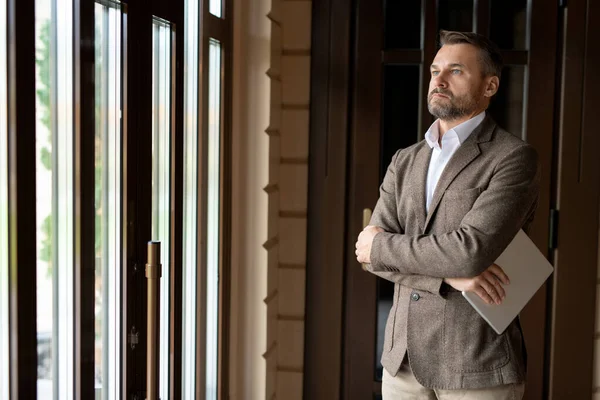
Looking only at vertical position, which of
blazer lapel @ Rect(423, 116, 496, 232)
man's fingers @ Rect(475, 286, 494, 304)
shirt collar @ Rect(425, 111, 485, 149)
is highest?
shirt collar @ Rect(425, 111, 485, 149)

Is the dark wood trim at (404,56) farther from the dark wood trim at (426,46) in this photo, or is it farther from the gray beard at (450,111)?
the gray beard at (450,111)

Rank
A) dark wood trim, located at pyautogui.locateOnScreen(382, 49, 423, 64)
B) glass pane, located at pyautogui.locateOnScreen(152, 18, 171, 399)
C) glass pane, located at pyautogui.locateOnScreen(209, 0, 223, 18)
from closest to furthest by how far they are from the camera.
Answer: glass pane, located at pyautogui.locateOnScreen(152, 18, 171, 399)
glass pane, located at pyautogui.locateOnScreen(209, 0, 223, 18)
dark wood trim, located at pyautogui.locateOnScreen(382, 49, 423, 64)

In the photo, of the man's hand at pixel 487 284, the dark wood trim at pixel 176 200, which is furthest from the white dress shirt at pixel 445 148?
the dark wood trim at pixel 176 200

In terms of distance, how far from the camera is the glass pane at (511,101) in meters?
3.05

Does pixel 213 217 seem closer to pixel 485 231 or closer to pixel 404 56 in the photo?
pixel 404 56

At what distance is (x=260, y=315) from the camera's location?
300cm

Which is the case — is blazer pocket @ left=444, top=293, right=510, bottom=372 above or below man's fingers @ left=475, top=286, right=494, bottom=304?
below

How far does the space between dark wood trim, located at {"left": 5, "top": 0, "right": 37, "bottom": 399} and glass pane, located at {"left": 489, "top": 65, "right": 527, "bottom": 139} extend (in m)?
2.10

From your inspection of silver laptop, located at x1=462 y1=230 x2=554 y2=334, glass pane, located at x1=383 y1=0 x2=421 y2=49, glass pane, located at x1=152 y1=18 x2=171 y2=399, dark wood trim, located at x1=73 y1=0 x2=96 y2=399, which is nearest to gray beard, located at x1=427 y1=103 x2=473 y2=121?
silver laptop, located at x1=462 y1=230 x2=554 y2=334

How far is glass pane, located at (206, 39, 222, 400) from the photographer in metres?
2.69

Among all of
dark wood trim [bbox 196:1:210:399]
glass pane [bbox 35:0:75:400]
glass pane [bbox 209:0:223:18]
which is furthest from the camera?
glass pane [bbox 209:0:223:18]

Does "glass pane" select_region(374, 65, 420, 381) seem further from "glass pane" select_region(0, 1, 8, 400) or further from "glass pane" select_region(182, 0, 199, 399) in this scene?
"glass pane" select_region(0, 1, 8, 400)

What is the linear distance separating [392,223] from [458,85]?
0.44 m

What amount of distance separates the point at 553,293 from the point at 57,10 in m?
2.35
